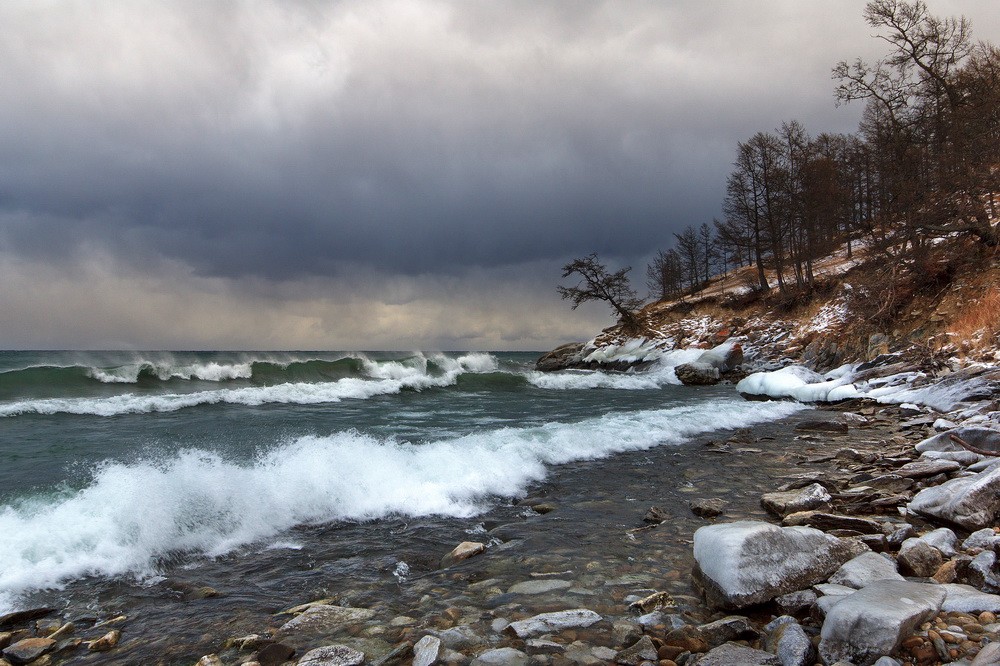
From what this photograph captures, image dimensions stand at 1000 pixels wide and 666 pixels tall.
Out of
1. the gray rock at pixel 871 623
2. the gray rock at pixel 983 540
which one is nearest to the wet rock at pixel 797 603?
the gray rock at pixel 871 623

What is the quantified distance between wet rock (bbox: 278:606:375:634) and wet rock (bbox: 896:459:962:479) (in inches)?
253

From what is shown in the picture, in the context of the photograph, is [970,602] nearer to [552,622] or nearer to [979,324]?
[552,622]

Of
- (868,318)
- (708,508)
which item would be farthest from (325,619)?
(868,318)

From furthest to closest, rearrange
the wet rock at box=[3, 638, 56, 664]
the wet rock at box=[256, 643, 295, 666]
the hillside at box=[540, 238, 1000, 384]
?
the hillside at box=[540, 238, 1000, 384]
the wet rock at box=[3, 638, 56, 664]
the wet rock at box=[256, 643, 295, 666]

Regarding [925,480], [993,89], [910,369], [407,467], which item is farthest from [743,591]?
[993,89]

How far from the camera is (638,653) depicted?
2973 millimetres

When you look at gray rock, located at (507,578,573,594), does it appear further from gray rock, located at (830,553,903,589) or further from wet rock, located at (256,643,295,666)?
gray rock, located at (830,553,903,589)

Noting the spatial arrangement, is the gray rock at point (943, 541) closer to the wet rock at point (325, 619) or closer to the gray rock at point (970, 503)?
the gray rock at point (970, 503)

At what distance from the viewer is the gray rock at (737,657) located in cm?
264

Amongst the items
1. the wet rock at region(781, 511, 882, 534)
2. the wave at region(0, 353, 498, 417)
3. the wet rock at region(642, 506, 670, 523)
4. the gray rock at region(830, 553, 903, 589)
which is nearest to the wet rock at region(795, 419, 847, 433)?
the wet rock at region(781, 511, 882, 534)

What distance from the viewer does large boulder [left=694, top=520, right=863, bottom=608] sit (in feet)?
11.1

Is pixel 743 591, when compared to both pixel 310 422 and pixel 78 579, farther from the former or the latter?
pixel 310 422

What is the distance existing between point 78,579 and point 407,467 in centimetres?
384

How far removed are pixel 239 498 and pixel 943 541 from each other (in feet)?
21.9
